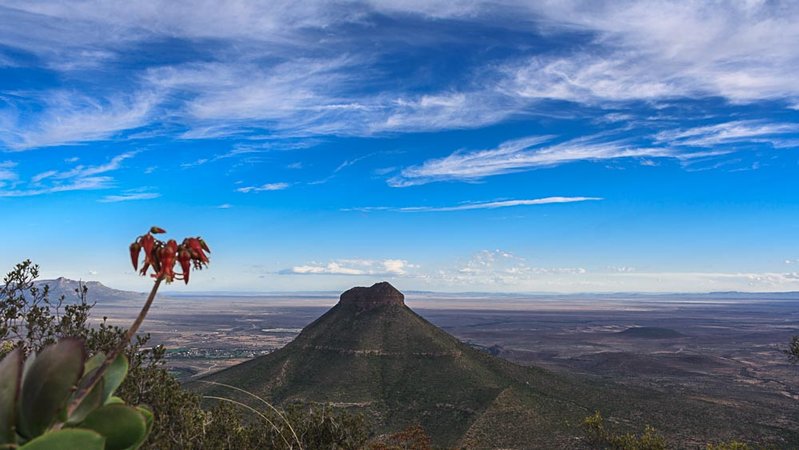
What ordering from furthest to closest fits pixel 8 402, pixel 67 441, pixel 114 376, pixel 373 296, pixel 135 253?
pixel 373 296 → pixel 114 376 → pixel 135 253 → pixel 8 402 → pixel 67 441

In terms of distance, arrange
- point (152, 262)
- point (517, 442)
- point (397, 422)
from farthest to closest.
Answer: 1. point (397, 422)
2. point (517, 442)
3. point (152, 262)

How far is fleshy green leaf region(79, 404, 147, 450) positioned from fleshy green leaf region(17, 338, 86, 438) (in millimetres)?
274

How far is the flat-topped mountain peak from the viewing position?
96750mm

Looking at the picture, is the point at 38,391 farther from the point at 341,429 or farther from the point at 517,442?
the point at 517,442

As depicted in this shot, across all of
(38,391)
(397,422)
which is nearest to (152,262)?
(38,391)

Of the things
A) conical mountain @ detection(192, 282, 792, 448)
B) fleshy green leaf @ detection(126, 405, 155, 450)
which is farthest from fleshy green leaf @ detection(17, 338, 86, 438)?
conical mountain @ detection(192, 282, 792, 448)

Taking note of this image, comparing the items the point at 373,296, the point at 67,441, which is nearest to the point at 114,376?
the point at 67,441

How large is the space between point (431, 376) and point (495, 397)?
11856 mm

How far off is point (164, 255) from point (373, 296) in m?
94.6

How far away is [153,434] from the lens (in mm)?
10492

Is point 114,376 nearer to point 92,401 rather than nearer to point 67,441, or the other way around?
point 92,401

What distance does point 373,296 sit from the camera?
319 ft

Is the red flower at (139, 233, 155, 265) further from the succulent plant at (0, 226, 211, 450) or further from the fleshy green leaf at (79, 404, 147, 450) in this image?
the fleshy green leaf at (79, 404, 147, 450)

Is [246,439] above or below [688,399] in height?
above
